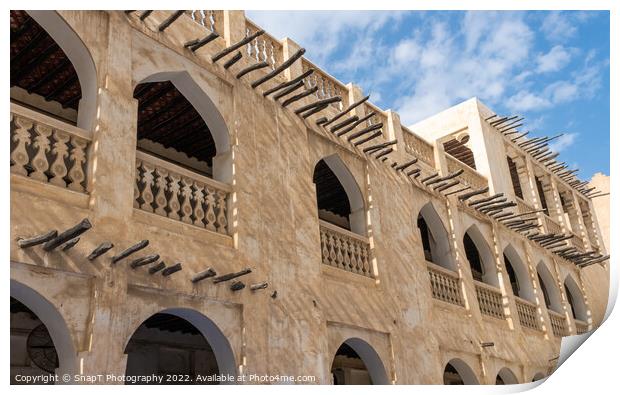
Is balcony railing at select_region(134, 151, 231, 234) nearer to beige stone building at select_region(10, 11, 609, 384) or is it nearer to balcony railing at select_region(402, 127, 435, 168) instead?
beige stone building at select_region(10, 11, 609, 384)

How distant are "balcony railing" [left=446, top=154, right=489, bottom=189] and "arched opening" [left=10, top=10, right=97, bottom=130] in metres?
8.33

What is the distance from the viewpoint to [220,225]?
7.64m

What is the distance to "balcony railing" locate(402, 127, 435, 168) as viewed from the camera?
13.0 meters

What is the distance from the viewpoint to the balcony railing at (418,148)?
13.0 m

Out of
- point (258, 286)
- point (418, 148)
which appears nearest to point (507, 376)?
point (418, 148)

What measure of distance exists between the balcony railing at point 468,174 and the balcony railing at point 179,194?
7.71 m

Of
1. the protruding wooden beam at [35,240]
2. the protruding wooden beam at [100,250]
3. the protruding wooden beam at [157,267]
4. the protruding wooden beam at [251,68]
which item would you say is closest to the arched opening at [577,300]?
the protruding wooden beam at [251,68]

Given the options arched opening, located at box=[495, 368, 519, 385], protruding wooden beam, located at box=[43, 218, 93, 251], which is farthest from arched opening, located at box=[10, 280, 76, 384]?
arched opening, located at box=[495, 368, 519, 385]

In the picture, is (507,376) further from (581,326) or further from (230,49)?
(230,49)

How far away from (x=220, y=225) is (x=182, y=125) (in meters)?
2.34

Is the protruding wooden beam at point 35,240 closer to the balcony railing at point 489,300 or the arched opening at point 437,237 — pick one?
the arched opening at point 437,237

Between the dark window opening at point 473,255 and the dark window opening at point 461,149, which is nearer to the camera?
the dark window opening at point 473,255

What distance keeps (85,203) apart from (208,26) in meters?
3.59
